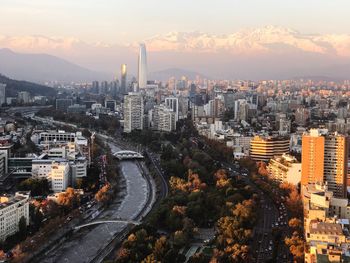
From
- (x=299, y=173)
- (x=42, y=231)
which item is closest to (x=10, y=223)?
(x=42, y=231)

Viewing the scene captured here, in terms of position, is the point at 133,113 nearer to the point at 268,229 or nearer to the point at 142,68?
the point at 268,229

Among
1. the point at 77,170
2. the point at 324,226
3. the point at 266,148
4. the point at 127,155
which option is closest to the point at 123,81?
the point at 127,155

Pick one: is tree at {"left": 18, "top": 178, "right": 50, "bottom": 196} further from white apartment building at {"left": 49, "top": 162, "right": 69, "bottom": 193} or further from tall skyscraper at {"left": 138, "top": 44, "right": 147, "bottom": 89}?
tall skyscraper at {"left": 138, "top": 44, "right": 147, "bottom": 89}

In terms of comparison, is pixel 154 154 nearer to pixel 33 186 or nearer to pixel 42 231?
pixel 33 186

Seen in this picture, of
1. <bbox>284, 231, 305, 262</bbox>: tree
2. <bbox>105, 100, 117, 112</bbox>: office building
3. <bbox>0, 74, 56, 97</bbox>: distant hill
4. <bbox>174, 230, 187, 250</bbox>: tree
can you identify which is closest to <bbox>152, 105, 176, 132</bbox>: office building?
<bbox>105, 100, 117, 112</bbox>: office building

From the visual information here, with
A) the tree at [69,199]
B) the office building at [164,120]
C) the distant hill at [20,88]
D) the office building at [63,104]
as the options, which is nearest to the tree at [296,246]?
the tree at [69,199]
